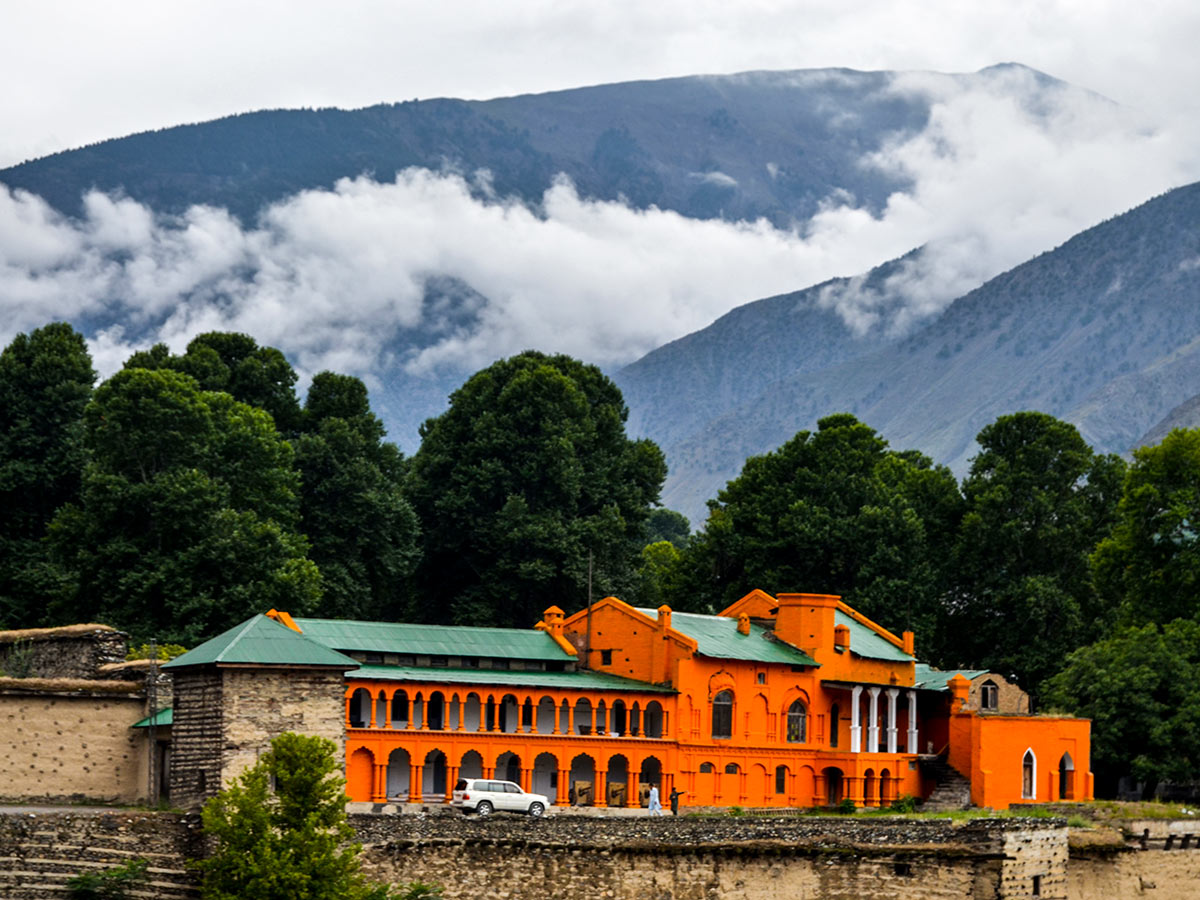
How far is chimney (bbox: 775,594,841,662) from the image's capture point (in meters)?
68.2

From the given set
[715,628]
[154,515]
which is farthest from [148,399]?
[715,628]

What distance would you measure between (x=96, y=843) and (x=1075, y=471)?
5481cm

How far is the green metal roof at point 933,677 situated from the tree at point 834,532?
7658 mm

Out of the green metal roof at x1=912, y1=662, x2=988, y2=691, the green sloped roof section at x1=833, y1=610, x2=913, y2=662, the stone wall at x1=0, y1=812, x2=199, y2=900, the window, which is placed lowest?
the stone wall at x1=0, y1=812, x2=199, y2=900

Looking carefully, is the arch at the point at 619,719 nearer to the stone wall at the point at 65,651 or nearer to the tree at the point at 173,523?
the tree at the point at 173,523

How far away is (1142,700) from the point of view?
226 ft

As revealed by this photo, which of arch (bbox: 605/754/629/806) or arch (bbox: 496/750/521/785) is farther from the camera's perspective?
arch (bbox: 605/754/629/806)

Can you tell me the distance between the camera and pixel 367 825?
46.9 m

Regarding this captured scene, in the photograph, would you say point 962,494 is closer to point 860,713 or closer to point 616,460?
point 616,460

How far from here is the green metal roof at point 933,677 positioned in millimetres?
70750

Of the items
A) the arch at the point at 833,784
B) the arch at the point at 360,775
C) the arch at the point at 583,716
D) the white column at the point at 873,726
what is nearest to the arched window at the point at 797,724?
the arch at the point at 833,784

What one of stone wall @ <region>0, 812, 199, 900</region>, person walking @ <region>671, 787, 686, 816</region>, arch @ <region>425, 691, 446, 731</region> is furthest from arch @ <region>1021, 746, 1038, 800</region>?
stone wall @ <region>0, 812, 199, 900</region>

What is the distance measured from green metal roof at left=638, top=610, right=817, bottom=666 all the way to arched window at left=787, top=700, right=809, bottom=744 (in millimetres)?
1529

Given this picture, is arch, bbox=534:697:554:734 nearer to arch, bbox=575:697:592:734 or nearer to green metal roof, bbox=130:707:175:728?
arch, bbox=575:697:592:734
